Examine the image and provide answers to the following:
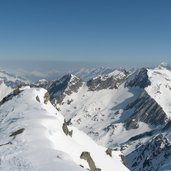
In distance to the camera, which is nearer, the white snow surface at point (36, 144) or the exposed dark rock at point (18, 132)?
the white snow surface at point (36, 144)

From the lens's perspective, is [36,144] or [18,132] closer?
[36,144]

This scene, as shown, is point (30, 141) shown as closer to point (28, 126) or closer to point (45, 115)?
point (28, 126)

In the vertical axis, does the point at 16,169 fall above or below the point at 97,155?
above

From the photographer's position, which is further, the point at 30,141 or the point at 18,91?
the point at 18,91

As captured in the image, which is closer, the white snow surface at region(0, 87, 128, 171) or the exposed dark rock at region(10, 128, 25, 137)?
the white snow surface at region(0, 87, 128, 171)

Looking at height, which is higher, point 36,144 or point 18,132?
point 36,144

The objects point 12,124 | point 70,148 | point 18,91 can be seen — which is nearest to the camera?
point 70,148

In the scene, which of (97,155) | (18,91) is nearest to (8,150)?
(97,155)

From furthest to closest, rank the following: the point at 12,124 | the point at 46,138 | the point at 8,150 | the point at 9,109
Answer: the point at 9,109 < the point at 12,124 < the point at 46,138 < the point at 8,150
